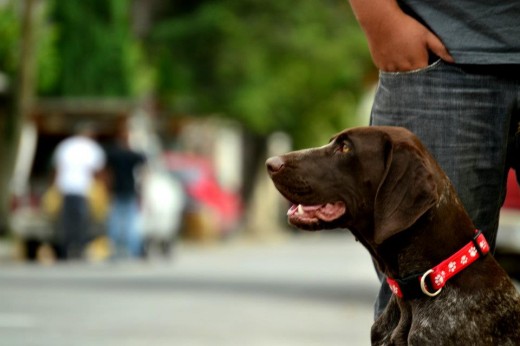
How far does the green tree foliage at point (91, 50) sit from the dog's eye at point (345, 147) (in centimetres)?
2510

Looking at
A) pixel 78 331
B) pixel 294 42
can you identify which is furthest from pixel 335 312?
pixel 294 42

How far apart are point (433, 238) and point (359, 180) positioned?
1.01 feet

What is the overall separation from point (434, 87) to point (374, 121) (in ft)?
0.84

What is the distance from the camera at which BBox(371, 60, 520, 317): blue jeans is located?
4570 millimetres

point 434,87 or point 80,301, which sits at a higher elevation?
point 434,87

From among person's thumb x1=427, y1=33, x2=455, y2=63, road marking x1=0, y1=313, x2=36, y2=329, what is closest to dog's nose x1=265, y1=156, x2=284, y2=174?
person's thumb x1=427, y1=33, x2=455, y2=63

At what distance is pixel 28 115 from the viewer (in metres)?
23.9

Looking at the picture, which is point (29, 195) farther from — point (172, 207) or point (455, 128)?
point (455, 128)

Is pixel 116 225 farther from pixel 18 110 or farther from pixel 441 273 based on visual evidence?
pixel 441 273

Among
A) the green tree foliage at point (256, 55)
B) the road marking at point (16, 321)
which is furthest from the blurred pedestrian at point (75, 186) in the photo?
the green tree foliage at point (256, 55)

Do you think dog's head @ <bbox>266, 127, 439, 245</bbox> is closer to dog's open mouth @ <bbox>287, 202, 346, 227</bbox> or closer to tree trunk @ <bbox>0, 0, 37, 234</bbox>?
dog's open mouth @ <bbox>287, 202, 346, 227</bbox>

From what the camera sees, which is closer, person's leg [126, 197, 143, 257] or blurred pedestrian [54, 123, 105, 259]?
blurred pedestrian [54, 123, 105, 259]

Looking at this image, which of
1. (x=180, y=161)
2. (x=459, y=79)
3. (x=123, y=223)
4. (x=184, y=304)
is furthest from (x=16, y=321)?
(x=180, y=161)

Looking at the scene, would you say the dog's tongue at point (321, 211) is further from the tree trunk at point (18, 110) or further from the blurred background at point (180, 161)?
the tree trunk at point (18, 110)
